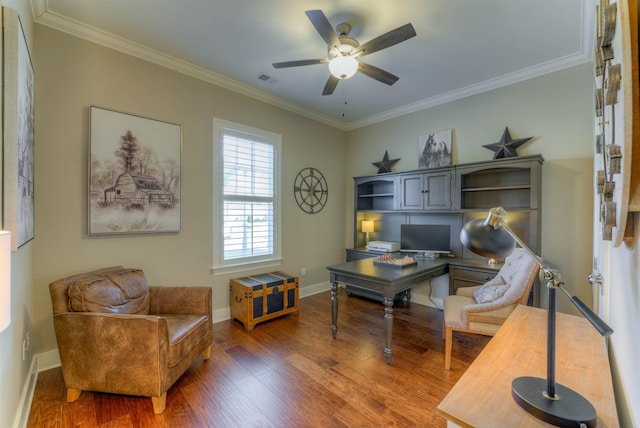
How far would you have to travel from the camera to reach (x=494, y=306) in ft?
7.68

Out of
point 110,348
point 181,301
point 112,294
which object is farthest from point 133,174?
point 110,348

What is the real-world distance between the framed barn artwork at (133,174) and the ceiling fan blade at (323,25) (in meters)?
1.94

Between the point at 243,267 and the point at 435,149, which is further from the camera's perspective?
the point at 435,149

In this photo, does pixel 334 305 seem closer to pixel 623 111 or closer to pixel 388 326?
pixel 388 326

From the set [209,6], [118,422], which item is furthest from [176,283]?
[209,6]

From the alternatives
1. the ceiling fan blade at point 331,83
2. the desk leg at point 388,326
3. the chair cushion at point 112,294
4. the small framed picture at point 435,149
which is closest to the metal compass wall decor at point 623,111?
the desk leg at point 388,326

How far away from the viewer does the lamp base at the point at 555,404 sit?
0.82 metres

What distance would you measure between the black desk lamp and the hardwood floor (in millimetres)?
1160

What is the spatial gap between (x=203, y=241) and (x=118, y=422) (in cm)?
188

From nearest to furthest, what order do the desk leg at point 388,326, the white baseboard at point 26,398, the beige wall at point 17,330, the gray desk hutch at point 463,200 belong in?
the beige wall at point 17,330, the white baseboard at point 26,398, the desk leg at point 388,326, the gray desk hutch at point 463,200

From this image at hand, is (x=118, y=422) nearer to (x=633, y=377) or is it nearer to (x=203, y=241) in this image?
(x=203, y=241)

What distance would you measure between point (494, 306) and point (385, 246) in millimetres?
2007

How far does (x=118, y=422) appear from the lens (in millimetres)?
1833

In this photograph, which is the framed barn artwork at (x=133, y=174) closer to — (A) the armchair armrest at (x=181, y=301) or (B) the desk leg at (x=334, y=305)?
(A) the armchair armrest at (x=181, y=301)
